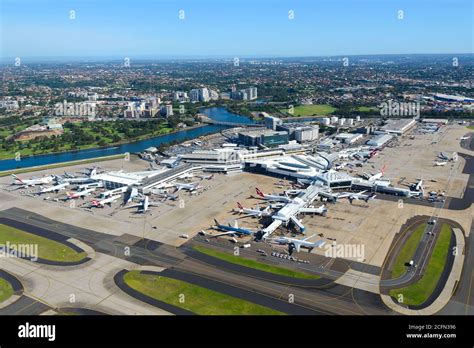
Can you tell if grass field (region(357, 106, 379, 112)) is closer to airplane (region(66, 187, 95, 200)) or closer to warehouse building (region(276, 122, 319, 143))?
warehouse building (region(276, 122, 319, 143))

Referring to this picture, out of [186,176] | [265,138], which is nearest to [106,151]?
[186,176]

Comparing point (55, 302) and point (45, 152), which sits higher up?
point (45, 152)

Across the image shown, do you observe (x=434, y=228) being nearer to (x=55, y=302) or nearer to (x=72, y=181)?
(x=55, y=302)

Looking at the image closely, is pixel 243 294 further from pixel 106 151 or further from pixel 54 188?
pixel 106 151

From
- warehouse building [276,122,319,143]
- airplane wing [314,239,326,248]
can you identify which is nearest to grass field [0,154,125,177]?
warehouse building [276,122,319,143]

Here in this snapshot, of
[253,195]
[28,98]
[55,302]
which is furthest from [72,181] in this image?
[28,98]

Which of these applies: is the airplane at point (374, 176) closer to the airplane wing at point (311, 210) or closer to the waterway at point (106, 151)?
the airplane wing at point (311, 210)
